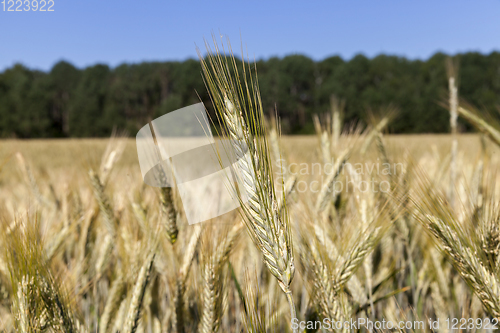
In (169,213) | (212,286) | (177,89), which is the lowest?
(212,286)

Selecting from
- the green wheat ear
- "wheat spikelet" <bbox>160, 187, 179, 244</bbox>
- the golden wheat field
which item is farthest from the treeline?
the green wheat ear

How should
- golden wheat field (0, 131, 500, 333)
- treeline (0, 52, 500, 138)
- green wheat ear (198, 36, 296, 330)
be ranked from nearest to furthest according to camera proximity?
green wheat ear (198, 36, 296, 330)
golden wheat field (0, 131, 500, 333)
treeline (0, 52, 500, 138)

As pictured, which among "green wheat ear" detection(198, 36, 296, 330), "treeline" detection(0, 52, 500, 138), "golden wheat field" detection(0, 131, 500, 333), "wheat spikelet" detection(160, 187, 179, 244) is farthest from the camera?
"treeline" detection(0, 52, 500, 138)

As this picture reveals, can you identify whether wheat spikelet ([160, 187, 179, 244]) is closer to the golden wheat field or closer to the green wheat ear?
the golden wheat field

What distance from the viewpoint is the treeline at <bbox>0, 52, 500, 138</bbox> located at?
33.1 m

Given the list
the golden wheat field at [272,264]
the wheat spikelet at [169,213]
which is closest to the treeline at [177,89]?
the golden wheat field at [272,264]

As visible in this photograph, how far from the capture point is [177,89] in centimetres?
3503

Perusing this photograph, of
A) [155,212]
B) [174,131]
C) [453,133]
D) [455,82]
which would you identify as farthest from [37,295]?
[455,82]

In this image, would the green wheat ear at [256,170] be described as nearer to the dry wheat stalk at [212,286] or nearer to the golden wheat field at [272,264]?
the golden wheat field at [272,264]

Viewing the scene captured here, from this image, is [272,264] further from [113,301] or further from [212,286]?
[113,301]

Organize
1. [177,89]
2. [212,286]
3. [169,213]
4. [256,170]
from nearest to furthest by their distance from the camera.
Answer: [256,170], [212,286], [169,213], [177,89]

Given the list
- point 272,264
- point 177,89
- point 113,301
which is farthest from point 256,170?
point 177,89

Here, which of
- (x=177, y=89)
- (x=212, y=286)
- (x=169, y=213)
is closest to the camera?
(x=212, y=286)

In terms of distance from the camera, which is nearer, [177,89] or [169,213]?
[169,213]
